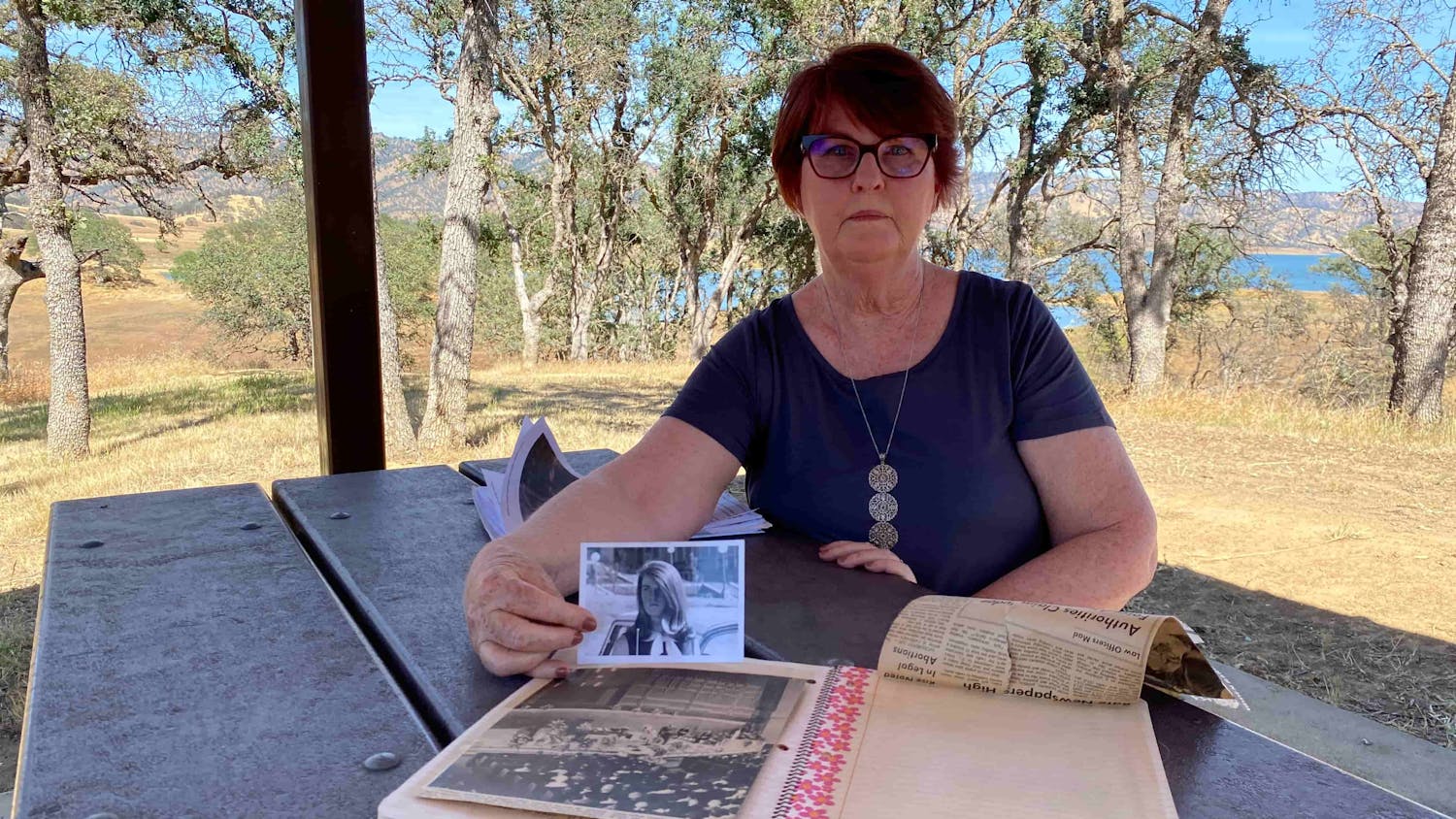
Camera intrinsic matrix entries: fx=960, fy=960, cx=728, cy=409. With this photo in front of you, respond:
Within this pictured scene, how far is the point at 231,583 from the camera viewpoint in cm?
132

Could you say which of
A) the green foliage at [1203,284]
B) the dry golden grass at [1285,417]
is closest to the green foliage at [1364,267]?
the green foliage at [1203,284]

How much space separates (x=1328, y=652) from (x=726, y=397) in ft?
10.4

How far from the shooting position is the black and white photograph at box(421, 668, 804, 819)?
2.22ft

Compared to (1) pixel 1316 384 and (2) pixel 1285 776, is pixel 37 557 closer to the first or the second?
(2) pixel 1285 776

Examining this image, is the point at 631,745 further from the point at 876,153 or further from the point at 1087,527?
the point at 876,153

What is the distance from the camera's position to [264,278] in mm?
25984

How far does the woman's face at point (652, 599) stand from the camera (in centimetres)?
97

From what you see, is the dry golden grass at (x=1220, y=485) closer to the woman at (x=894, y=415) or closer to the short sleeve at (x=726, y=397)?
the woman at (x=894, y=415)

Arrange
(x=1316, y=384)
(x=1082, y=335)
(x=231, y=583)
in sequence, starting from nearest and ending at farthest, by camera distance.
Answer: (x=231, y=583), (x=1316, y=384), (x=1082, y=335)

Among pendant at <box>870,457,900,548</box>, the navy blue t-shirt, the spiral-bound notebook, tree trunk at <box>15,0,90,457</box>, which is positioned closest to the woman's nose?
the navy blue t-shirt

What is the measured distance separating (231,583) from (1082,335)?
24.5 m

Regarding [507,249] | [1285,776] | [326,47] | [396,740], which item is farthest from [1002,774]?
[507,249]

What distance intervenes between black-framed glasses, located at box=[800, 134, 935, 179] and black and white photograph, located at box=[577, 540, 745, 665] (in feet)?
2.63

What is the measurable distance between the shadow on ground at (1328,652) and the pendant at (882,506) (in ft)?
8.05
